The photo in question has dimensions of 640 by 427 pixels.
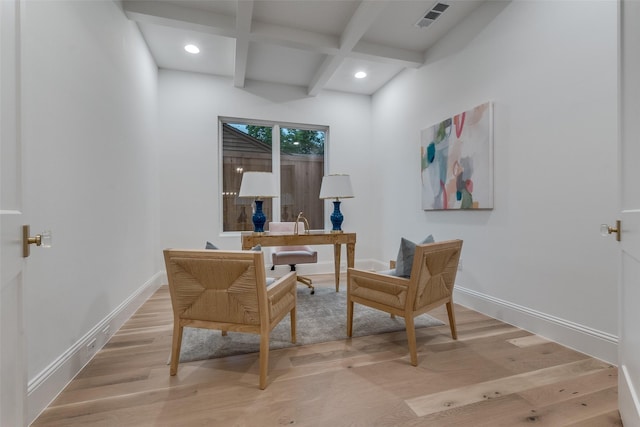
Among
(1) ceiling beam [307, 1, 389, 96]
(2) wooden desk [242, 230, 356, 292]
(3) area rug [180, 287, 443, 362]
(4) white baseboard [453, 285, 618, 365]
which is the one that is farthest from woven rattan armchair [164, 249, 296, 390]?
→ (1) ceiling beam [307, 1, 389, 96]

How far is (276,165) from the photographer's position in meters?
4.38

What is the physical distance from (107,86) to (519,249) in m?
3.59

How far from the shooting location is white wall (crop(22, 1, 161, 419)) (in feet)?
4.55

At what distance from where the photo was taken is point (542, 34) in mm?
2182

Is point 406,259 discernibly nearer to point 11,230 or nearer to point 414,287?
point 414,287

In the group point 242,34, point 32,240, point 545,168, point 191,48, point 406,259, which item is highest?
point 191,48

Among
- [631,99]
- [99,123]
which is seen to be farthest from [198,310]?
[631,99]

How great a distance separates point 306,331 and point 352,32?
2.82 metres

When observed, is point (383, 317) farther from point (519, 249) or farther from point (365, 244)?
point (365, 244)

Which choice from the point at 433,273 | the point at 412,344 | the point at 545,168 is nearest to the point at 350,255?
the point at 433,273

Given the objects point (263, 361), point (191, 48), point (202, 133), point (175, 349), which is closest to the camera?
point (263, 361)

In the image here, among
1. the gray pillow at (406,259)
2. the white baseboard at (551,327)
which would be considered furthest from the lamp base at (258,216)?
the white baseboard at (551,327)

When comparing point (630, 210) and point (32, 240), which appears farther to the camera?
point (630, 210)

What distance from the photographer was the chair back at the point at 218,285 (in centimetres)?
155
